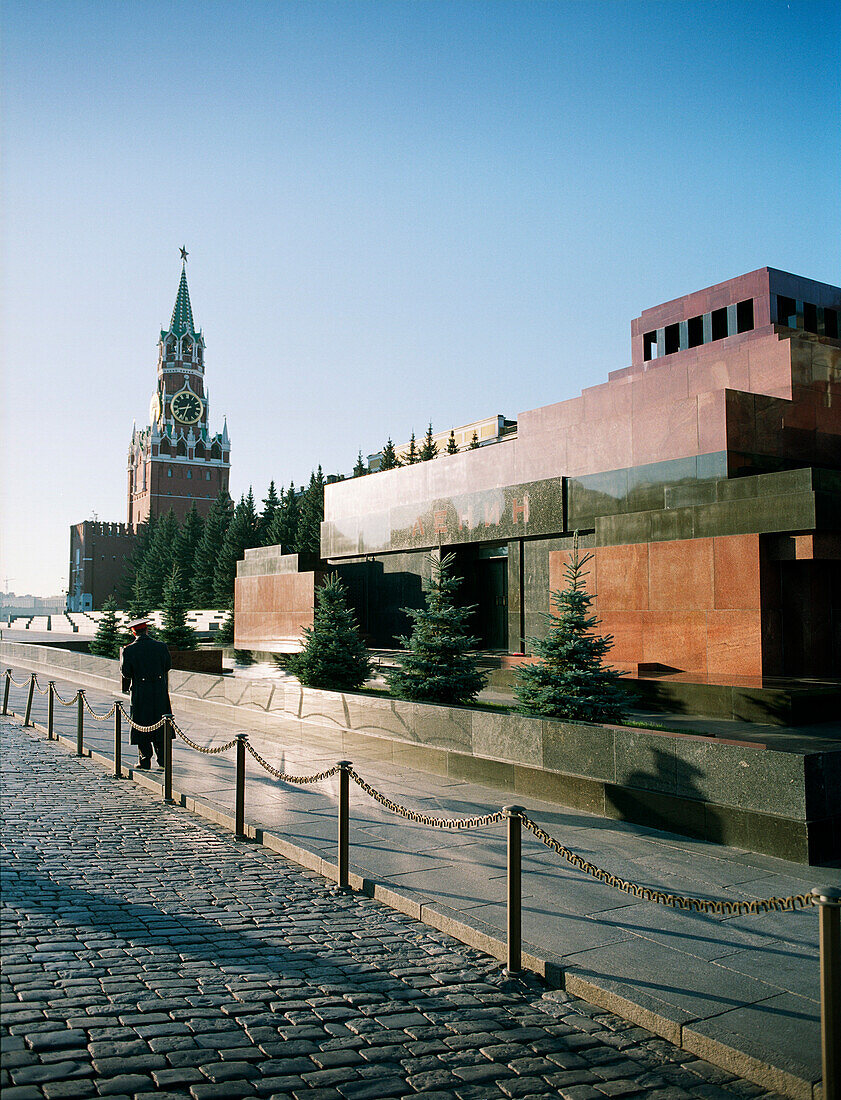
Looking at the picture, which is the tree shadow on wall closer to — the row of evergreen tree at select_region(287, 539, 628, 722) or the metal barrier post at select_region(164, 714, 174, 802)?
the row of evergreen tree at select_region(287, 539, 628, 722)

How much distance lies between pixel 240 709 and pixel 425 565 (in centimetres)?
1113

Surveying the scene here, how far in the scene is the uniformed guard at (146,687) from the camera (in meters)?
10.9

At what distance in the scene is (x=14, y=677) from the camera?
26.4 metres

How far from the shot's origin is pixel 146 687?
11016 millimetres

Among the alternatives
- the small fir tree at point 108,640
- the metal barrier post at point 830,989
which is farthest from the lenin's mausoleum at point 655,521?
the metal barrier post at point 830,989

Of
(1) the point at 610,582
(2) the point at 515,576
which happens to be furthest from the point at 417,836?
(2) the point at 515,576

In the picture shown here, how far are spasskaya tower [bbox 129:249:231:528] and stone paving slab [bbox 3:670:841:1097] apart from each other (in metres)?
105

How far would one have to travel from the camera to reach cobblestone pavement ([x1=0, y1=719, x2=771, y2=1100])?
357 centimetres

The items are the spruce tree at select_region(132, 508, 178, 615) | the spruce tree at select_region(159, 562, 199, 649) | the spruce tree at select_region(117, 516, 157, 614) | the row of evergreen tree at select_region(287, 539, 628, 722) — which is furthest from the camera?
the spruce tree at select_region(117, 516, 157, 614)

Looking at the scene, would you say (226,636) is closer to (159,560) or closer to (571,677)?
(571,677)

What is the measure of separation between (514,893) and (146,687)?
7.43 meters

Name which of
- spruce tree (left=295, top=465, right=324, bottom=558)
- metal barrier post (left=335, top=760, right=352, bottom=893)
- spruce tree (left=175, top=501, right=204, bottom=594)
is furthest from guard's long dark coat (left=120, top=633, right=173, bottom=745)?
spruce tree (left=175, top=501, right=204, bottom=594)

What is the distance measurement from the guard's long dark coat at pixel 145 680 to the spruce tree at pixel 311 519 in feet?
157

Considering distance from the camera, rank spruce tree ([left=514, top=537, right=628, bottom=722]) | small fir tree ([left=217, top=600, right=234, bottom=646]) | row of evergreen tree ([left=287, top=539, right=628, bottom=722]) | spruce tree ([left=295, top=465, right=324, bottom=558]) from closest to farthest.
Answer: spruce tree ([left=514, top=537, right=628, bottom=722]), row of evergreen tree ([left=287, top=539, right=628, bottom=722]), small fir tree ([left=217, top=600, right=234, bottom=646]), spruce tree ([left=295, top=465, right=324, bottom=558])
